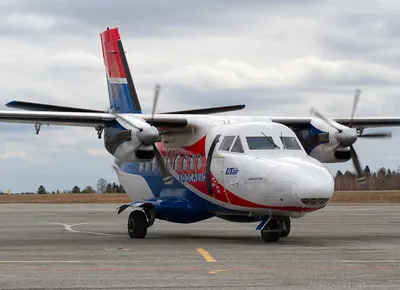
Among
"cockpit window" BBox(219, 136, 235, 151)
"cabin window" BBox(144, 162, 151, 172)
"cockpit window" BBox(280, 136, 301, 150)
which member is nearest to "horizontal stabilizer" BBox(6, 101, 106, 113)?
"cabin window" BBox(144, 162, 151, 172)

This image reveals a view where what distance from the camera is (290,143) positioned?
2061cm

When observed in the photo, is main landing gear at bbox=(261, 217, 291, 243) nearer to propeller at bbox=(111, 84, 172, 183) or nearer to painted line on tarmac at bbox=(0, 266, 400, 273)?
propeller at bbox=(111, 84, 172, 183)

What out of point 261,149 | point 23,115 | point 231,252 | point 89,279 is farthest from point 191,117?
point 89,279

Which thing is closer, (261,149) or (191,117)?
(261,149)

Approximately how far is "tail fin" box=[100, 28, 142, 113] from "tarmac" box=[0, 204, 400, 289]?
4646mm

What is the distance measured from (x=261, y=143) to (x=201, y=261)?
240 inches

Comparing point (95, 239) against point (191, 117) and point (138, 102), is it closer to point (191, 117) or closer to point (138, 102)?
point (191, 117)

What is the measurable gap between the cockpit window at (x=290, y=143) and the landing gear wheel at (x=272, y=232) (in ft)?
5.97

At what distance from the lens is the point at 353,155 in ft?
77.9

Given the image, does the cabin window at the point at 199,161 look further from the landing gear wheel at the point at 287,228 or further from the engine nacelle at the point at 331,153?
the engine nacelle at the point at 331,153

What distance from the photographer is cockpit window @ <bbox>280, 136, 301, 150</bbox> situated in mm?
20484

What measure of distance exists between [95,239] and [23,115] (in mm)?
3857

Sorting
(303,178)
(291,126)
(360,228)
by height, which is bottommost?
(360,228)

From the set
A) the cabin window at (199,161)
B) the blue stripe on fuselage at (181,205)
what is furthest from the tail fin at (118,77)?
the cabin window at (199,161)
